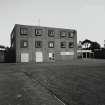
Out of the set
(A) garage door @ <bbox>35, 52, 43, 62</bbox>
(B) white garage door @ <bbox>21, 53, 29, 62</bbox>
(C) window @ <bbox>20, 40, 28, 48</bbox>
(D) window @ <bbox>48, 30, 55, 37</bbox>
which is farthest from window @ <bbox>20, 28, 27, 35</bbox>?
(D) window @ <bbox>48, 30, 55, 37</bbox>

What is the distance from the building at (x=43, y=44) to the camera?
3376 centimetres

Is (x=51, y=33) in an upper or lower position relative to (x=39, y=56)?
upper

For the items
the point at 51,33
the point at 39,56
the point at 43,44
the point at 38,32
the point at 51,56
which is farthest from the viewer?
the point at 51,33

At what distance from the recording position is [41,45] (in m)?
35.9

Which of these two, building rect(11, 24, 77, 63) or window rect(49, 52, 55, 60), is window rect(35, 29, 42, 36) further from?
window rect(49, 52, 55, 60)

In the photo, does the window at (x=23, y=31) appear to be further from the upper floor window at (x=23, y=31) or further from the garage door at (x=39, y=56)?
the garage door at (x=39, y=56)

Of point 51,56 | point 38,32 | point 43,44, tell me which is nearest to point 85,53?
point 51,56

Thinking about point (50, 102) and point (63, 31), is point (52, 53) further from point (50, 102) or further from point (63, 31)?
point (50, 102)

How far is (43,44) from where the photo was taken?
1423 inches

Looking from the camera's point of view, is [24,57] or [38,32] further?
[38,32]

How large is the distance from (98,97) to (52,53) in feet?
103

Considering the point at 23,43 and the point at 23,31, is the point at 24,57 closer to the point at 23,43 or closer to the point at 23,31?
the point at 23,43

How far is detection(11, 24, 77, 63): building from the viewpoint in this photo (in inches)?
1329

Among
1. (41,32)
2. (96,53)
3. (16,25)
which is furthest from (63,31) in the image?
(96,53)
